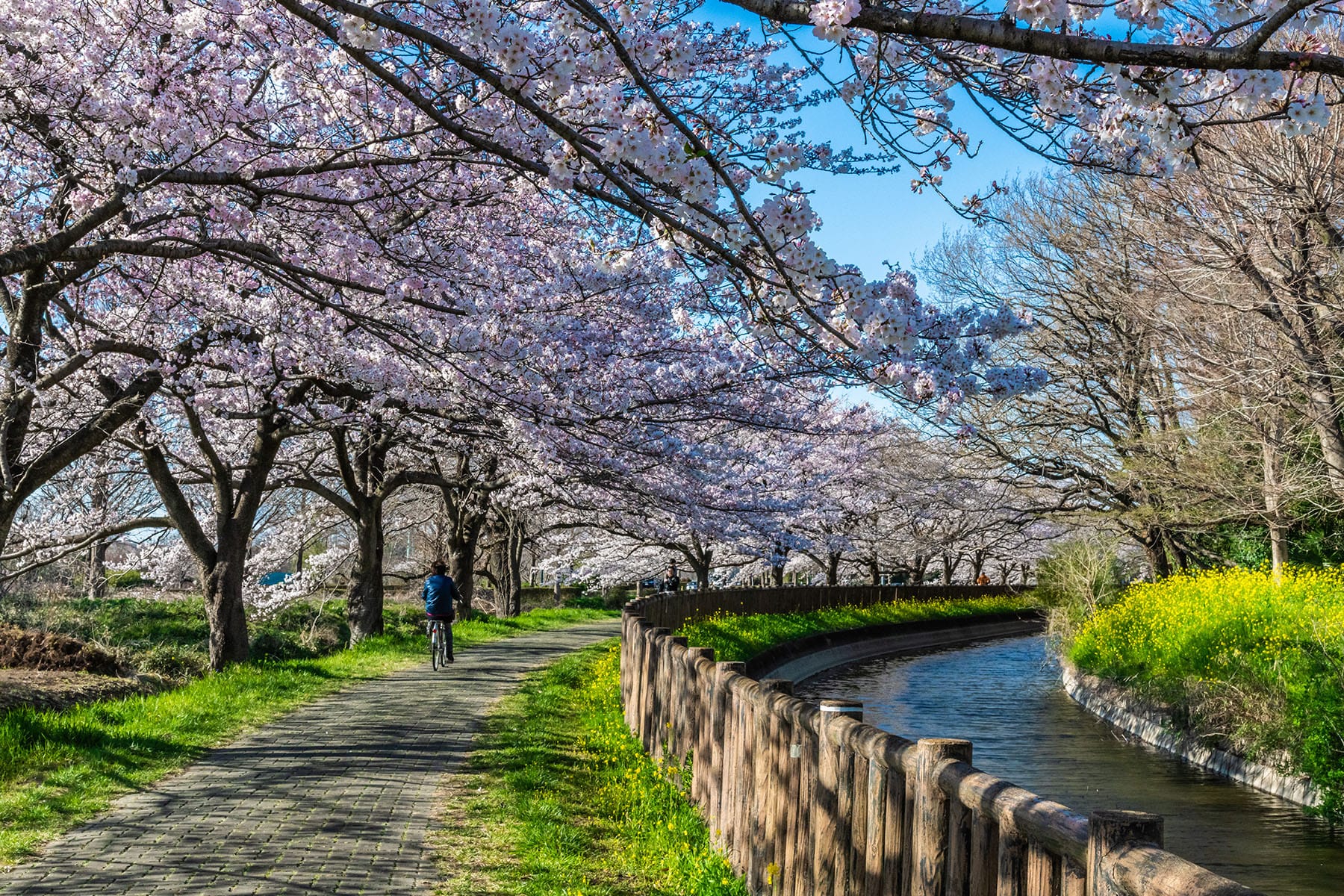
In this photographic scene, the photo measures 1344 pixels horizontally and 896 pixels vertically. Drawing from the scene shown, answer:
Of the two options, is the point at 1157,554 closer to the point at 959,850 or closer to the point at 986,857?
the point at 959,850

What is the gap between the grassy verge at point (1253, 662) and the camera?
1110 cm

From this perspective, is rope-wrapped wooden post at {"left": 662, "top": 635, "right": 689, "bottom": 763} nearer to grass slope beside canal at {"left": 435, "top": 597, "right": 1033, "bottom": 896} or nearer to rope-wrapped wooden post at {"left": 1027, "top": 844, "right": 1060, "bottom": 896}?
grass slope beside canal at {"left": 435, "top": 597, "right": 1033, "bottom": 896}

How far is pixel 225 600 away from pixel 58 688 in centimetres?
328

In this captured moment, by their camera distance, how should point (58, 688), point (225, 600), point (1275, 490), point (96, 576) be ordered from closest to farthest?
point (58, 688) → point (225, 600) → point (1275, 490) → point (96, 576)

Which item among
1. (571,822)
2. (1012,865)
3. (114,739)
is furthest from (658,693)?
(1012,865)

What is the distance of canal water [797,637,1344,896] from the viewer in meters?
9.67

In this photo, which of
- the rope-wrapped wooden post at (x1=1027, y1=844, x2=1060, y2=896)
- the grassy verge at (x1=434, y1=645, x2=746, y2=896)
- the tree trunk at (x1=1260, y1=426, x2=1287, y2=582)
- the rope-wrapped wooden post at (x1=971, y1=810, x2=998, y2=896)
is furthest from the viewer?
the tree trunk at (x1=1260, y1=426, x2=1287, y2=582)

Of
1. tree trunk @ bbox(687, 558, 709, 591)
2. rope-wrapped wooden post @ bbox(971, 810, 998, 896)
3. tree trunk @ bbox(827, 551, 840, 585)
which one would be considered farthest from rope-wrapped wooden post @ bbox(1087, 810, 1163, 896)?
tree trunk @ bbox(827, 551, 840, 585)

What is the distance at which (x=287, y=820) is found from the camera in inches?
290

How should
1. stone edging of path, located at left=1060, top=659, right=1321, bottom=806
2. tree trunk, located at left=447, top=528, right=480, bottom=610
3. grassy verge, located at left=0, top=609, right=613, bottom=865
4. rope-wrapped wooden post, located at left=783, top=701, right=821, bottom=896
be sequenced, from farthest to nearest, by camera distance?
tree trunk, located at left=447, top=528, right=480, bottom=610
stone edging of path, located at left=1060, top=659, right=1321, bottom=806
grassy verge, located at left=0, top=609, right=613, bottom=865
rope-wrapped wooden post, located at left=783, top=701, right=821, bottom=896

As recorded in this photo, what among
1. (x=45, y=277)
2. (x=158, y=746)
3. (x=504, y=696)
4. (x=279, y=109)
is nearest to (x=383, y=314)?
(x=279, y=109)

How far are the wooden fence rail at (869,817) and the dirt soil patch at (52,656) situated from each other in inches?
342

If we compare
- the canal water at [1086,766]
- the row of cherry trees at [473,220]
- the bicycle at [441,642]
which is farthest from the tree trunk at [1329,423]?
the bicycle at [441,642]

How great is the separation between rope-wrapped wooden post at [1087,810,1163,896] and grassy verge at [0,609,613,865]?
6.03 meters
